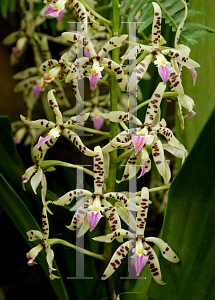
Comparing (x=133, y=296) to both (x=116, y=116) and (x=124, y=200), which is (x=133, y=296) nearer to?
(x=124, y=200)

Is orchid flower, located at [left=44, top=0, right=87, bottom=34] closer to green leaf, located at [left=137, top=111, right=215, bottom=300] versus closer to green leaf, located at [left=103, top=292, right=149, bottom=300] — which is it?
green leaf, located at [left=137, top=111, right=215, bottom=300]

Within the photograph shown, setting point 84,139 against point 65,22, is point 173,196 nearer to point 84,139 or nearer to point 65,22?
point 84,139

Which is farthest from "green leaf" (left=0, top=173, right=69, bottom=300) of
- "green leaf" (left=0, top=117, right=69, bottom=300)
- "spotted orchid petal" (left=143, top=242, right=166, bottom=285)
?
"spotted orchid petal" (left=143, top=242, right=166, bottom=285)

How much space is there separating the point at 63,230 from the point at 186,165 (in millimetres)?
461

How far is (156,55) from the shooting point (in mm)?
634

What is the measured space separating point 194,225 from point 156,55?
1.18 ft

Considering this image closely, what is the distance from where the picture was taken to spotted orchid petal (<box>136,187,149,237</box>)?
2.06ft

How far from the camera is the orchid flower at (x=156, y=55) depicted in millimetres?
606

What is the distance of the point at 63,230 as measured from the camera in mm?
866

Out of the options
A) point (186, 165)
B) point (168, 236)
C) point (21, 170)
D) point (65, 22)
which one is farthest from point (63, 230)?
point (65, 22)

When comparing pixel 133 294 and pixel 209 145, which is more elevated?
pixel 209 145

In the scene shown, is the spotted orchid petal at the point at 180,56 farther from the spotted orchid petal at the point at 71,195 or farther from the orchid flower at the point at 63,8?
the spotted orchid petal at the point at 71,195

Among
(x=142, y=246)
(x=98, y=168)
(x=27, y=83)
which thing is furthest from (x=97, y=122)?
(x=142, y=246)

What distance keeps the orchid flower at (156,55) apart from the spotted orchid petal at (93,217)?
0.27m
